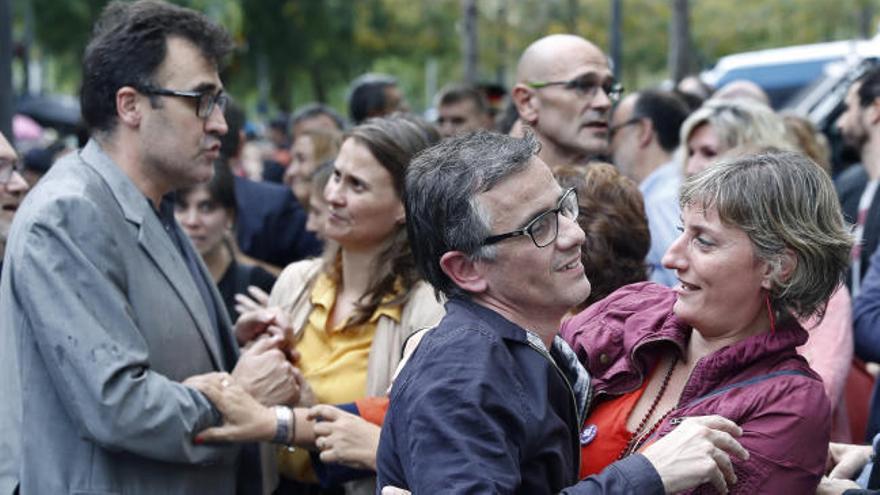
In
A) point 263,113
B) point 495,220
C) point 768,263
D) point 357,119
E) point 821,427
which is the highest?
point 495,220

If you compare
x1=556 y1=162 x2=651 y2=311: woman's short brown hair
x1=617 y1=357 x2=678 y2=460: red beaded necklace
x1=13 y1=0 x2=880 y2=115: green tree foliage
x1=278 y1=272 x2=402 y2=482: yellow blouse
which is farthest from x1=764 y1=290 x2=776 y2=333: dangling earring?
x1=13 y1=0 x2=880 y2=115: green tree foliage

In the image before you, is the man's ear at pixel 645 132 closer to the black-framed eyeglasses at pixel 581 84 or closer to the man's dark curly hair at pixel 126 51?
the black-framed eyeglasses at pixel 581 84

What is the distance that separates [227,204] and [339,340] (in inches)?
72.7

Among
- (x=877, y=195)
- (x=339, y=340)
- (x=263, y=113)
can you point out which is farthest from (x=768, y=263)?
(x=263, y=113)

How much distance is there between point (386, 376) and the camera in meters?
4.27

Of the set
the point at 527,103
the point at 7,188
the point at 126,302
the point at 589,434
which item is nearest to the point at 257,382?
the point at 126,302

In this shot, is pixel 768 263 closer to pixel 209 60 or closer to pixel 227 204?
pixel 209 60

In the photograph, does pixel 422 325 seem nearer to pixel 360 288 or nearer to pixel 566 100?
pixel 360 288

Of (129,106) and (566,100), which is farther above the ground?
(129,106)

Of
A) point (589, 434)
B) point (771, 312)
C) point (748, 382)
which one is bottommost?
point (589, 434)

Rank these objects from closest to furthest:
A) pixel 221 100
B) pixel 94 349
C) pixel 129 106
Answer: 1. pixel 94 349
2. pixel 129 106
3. pixel 221 100

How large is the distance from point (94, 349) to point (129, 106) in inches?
34.4

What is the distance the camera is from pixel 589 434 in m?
3.26

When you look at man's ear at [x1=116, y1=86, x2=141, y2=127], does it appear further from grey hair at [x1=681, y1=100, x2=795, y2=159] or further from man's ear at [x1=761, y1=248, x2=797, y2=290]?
grey hair at [x1=681, y1=100, x2=795, y2=159]
